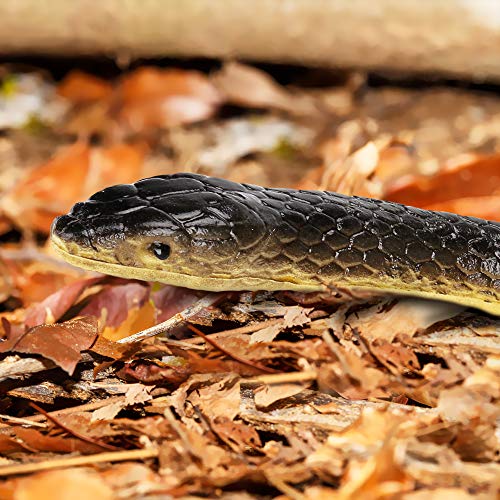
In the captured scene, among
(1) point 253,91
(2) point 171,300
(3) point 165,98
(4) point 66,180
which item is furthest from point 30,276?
(1) point 253,91

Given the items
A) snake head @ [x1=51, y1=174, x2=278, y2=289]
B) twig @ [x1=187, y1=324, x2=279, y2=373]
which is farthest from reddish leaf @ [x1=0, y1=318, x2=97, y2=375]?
twig @ [x1=187, y1=324, x2=279, y2=373]

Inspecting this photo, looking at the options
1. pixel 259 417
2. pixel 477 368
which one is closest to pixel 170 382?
pixel 259 417

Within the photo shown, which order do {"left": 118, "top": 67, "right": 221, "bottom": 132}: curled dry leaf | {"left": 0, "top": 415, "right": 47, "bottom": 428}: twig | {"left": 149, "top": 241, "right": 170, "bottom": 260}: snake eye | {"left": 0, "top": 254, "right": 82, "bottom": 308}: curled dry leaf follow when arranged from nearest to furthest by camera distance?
1. {"left": 0, "top": 415, "right": 47, "bottom": 428}: twig
2. {"left": 149, "top": 241, "right": 170, "bottom": 260}: snake eye
3. {"left": 0, "top": 254, "right": 82, "bottom": 308}: curled dry leaf
4. {"left": 118, "top": 67, "right": 221, "bottom": 132}: curled dry leaf

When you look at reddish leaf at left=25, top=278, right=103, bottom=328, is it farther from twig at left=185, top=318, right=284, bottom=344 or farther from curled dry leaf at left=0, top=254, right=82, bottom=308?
twig at left=185, top=318, right=284, bottom=344

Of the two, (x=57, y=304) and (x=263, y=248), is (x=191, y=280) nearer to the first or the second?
(x=263, y=248)

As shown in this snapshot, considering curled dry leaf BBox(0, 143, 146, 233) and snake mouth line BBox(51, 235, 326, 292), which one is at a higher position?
curled dry leaf BBox(0, 143, 146, 233)

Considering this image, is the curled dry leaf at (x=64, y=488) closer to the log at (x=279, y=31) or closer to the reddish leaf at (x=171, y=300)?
the reddish leaf at (x=171, y=300)
